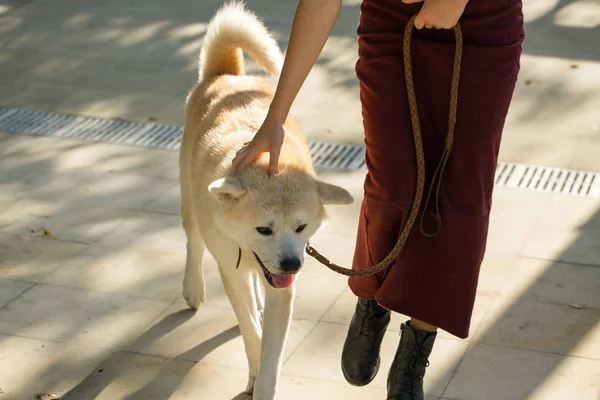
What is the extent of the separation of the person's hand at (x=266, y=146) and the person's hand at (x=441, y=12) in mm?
561

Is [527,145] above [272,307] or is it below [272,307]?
below

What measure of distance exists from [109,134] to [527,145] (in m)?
2.53

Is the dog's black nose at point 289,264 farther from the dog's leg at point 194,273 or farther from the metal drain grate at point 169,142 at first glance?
the metal drain grate at point 169,142

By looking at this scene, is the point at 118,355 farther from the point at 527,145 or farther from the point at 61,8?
the point at 61,8

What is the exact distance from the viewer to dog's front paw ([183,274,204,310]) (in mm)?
4145

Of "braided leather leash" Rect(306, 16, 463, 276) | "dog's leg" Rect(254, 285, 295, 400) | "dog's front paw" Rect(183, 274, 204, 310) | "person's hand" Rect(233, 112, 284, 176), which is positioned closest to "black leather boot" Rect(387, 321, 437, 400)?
"braided leather leash" Rect(306, 16, 463, 276)

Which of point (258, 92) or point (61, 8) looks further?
point (61, 8)

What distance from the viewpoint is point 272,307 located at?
11.3 feet

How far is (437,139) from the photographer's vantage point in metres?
3.10

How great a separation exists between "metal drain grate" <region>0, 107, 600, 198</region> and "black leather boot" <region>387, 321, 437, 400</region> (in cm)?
221

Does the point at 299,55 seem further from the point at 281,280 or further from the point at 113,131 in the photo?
the point at 113,131

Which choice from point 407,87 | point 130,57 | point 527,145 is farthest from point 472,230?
point 130,57

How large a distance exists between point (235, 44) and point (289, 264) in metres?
1.44

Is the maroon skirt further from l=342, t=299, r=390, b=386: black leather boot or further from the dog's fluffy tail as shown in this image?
the dog's fluffy tail
